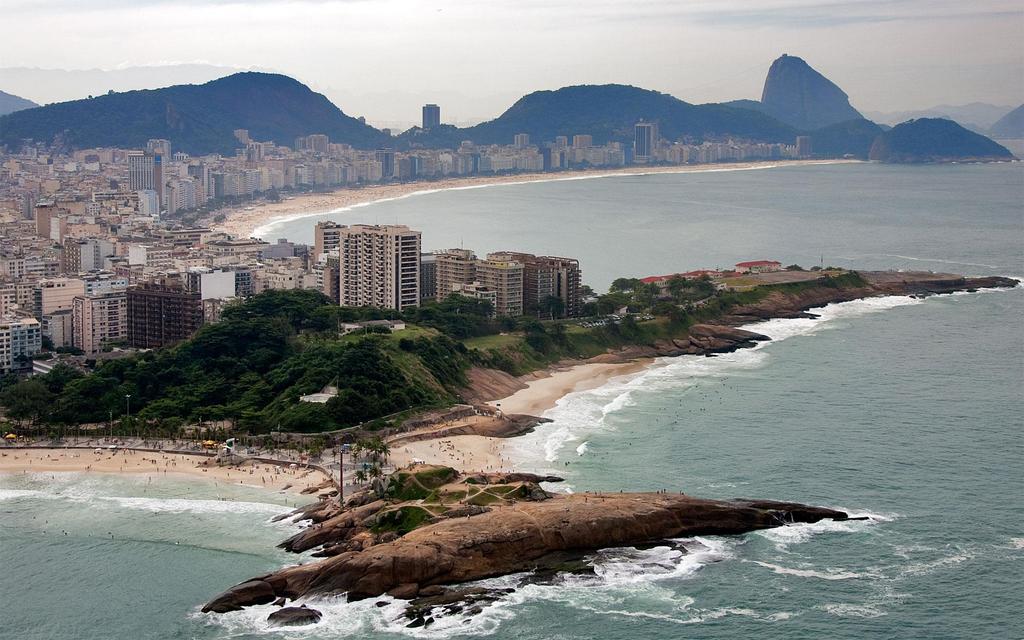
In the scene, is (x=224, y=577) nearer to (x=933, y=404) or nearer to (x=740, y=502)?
(x=740, y=502)

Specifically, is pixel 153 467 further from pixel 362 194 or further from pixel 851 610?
pixel 362 194

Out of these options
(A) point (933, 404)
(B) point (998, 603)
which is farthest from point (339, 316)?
(B) point (998, 603)

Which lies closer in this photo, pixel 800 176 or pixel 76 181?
pixel 76 181

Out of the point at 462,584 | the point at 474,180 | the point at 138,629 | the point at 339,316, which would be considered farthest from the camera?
the point at 474,180

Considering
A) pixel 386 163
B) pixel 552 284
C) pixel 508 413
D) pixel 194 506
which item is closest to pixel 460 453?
pixel 508 413

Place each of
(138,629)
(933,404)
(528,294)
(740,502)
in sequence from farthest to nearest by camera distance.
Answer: (528,294)
(933,404)
(740,502)
(138,629)

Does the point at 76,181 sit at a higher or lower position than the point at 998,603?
higher

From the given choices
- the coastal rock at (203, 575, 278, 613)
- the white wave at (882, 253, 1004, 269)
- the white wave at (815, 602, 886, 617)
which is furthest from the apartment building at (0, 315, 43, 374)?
the white wave at (882, 253, 1004, 269)

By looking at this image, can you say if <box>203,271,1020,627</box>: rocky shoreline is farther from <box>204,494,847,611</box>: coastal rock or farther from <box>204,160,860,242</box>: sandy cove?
<box>204,160,860,242</box>: sandy cove
